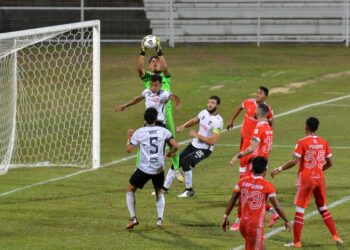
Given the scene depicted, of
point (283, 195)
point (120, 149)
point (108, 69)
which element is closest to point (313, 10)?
point (108, 69)

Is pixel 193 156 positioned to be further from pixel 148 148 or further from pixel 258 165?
pixel 258 165

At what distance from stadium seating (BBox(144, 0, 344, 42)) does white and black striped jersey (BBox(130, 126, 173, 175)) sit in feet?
98.8

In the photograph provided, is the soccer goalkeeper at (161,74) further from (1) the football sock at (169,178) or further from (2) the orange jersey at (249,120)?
(2) the orange jersey at (249,120)

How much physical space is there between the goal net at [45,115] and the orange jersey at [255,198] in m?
8.64

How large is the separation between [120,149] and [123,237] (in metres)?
10.4

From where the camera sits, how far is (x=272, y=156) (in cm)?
2622

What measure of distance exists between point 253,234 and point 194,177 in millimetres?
9098

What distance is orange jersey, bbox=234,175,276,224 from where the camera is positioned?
15.0 meters

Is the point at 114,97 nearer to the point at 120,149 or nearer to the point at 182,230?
the point at 120,149

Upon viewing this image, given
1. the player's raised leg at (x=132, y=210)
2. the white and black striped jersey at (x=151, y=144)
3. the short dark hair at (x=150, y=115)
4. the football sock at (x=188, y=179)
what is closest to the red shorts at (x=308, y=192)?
the white and black striped jersey at (x=151, y=144)

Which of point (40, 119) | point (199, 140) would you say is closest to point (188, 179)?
point (199, 140)

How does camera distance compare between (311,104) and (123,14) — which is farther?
(123,14)

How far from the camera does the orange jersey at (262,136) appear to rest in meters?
18.2

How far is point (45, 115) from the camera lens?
99.5ft
